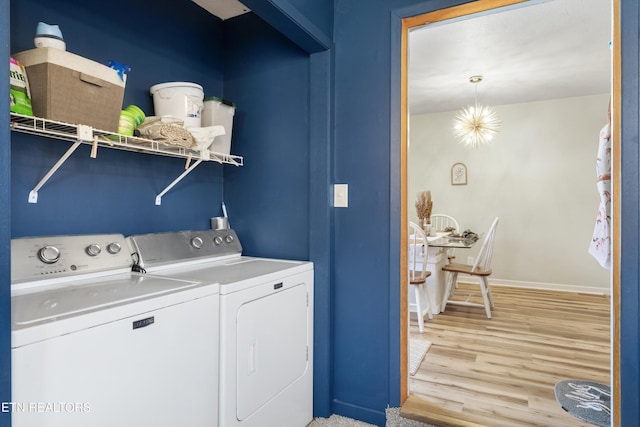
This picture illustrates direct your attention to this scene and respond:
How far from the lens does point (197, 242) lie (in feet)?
6.32

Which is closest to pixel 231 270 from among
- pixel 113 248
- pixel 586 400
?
pixel 113 248

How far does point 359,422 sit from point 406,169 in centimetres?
131

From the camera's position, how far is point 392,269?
74.1 inches

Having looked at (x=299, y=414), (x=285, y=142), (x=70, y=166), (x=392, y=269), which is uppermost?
(x=285, y=142)

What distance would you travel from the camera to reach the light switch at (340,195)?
200 centimetres

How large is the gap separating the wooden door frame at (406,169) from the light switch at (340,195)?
0.30 meters

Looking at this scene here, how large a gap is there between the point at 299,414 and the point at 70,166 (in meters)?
1.53

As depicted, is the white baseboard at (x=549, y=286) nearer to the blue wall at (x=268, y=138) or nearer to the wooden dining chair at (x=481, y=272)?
the wooden dining chair at (x=481, y=272)

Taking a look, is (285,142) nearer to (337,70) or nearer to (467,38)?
(337,70)

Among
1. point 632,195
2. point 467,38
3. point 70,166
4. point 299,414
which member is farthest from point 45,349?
point 467,38

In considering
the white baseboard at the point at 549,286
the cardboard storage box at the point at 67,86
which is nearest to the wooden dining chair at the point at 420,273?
the white baseboard at the point at 549,286

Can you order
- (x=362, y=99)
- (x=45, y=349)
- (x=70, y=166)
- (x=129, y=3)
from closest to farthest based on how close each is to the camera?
1. (x=45, y=349)
2. (x=70, y=166)
3. (x=129, y=3)
4. (x=362, y=99)

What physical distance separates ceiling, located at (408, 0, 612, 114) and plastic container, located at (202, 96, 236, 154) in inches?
44.0

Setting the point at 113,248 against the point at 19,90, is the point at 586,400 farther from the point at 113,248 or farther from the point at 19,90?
the point at 19,90
